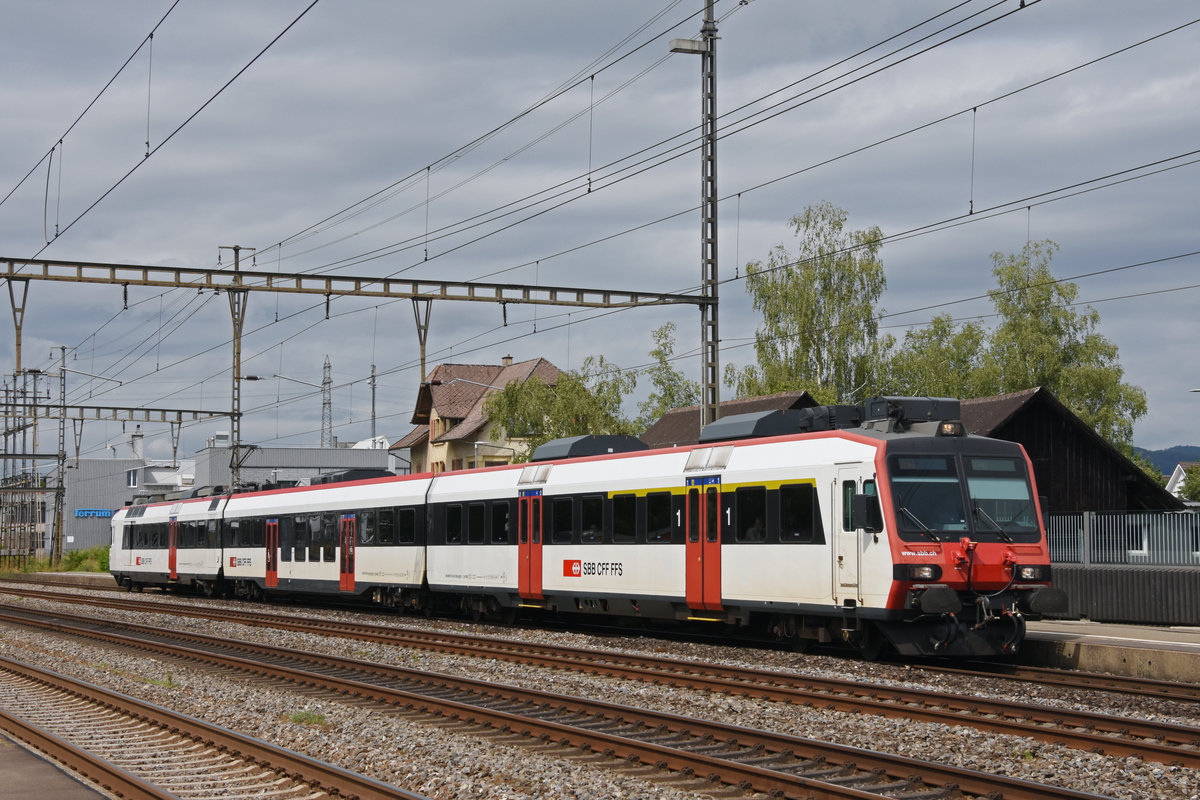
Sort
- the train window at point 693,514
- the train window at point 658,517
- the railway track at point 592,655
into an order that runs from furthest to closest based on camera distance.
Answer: the train window at point 658,517
the train window at point 693,514
the railway track at point 592,655

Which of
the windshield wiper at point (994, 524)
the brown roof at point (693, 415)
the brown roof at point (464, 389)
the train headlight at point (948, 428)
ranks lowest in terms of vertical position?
the windshield wiper at point (994, 524)

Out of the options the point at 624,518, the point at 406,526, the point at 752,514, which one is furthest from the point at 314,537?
the point at 752,514

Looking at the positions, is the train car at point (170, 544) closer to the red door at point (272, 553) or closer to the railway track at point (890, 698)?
the red door at point (272, 553)

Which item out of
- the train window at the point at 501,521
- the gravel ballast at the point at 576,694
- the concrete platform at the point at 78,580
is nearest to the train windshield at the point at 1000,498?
the gravel ballast at the point at 576,694

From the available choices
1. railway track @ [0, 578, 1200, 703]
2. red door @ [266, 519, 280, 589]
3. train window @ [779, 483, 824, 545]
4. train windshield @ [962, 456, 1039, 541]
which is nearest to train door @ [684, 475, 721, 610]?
train window @ [779, 483, 824, 545]

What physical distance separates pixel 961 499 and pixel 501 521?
10496mm

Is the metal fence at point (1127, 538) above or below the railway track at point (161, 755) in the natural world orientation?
above

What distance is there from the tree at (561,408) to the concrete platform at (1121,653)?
29.0m

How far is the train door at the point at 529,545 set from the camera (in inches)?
955

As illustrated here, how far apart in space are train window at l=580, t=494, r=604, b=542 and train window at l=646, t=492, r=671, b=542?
1411 mm

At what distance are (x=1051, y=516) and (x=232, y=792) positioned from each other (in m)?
22.3

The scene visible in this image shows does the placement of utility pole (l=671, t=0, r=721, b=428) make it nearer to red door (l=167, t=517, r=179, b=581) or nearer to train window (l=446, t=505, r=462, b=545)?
train window (l=446, t=505, r=462, b=545)

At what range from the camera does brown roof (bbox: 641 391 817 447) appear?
1595 inches

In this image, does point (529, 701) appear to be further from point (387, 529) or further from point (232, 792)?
point (387, 529)
